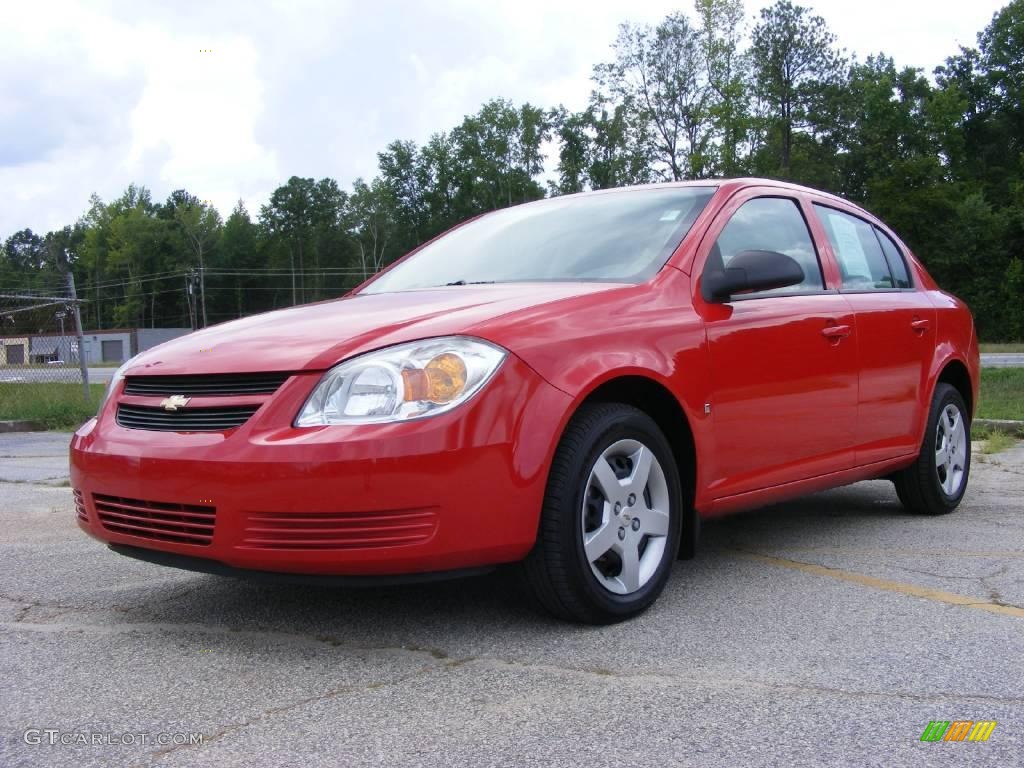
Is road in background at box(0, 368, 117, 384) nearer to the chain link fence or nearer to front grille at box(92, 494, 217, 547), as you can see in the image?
the chain link fence

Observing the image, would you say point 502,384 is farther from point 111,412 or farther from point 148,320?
point 148,320

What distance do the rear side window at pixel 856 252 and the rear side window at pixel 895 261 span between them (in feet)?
0.19

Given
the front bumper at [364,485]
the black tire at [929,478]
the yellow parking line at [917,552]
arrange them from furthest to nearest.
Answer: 1. the black tire at [929,478]
2. the yellow parking line at [917,552]
3. the front bumper at [364,485]

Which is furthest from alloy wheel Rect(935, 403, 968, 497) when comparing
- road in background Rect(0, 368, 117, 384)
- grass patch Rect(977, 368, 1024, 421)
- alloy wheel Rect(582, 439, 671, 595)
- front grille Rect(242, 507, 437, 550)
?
road in background Rect(0, 368, 117, 384)

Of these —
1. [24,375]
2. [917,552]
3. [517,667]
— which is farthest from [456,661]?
[24,375]

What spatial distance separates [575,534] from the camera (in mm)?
3141

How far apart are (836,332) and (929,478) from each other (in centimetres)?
134

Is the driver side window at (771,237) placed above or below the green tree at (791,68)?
below

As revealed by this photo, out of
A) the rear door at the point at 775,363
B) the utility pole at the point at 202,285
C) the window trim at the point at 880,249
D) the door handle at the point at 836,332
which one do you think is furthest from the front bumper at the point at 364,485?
the utility pole at the point at 202,285


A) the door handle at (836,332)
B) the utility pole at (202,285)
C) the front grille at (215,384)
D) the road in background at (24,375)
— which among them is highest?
the utility pole at (202,285)

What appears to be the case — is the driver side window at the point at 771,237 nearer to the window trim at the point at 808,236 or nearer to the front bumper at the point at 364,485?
the window trim at the point at 808,236

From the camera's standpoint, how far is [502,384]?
9.86 feet

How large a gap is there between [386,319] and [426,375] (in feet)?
1.45

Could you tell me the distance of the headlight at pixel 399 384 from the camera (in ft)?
9.61
